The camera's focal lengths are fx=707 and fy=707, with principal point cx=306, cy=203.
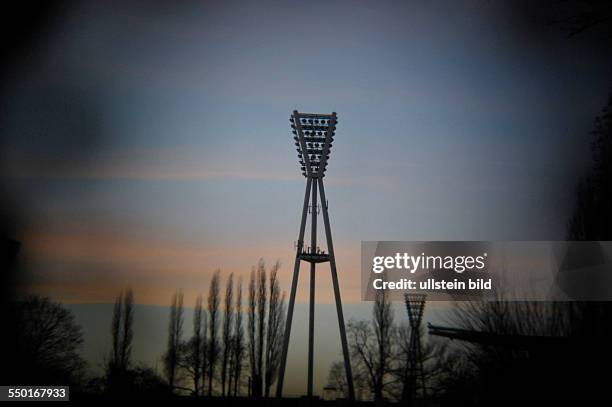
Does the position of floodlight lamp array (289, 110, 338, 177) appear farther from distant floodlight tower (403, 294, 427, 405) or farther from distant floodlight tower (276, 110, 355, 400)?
distant floodlight tower (403, 294, 427, 405)

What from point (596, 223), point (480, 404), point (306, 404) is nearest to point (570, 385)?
point (480, 404)

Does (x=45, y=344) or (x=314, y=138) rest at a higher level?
(x=314, y=138)

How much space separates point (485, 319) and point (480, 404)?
6.19 ft

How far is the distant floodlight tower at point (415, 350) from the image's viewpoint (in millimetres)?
24369

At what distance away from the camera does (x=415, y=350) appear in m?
25.1

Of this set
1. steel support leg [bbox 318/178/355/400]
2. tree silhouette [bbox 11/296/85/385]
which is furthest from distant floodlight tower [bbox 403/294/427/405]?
tree silhouette [bbox 11/296/85/385]

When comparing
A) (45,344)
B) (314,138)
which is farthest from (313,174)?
(45,344)

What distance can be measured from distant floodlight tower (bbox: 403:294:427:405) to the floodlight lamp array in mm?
6055

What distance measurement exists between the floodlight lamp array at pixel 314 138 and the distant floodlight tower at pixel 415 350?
6055mm

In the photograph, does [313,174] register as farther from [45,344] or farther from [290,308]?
[45,344]

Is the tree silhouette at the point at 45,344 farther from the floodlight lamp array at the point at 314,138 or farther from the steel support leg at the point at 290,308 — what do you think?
the floodlight lamp array at the point at 314,138

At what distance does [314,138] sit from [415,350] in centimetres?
884

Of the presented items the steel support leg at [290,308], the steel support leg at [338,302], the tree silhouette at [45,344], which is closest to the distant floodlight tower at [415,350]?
the steel support leg at [338,302]

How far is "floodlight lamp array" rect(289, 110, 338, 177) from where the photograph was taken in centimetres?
2741
